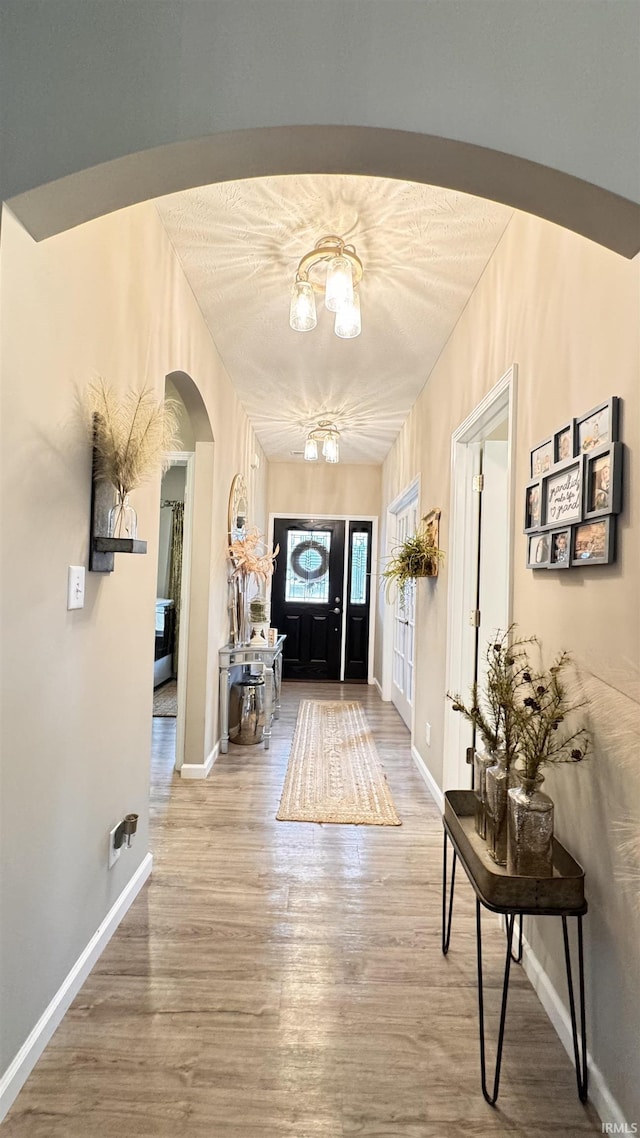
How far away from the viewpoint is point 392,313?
294 centimetres

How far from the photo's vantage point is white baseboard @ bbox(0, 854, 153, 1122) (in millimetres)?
1291

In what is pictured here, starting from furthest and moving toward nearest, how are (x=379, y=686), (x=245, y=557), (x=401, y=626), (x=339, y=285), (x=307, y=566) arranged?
(x=307, y=566) → (x=379, y=686) → (x=401, y=626) → (x=245, y=557) → (x=339, y=285)

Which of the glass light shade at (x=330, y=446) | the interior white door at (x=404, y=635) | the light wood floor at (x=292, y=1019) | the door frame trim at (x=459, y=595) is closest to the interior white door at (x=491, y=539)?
the door frame trim at (x=459, y=595)

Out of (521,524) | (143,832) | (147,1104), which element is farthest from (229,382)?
(147,1104)

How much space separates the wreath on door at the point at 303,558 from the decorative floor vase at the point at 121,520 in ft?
16.6

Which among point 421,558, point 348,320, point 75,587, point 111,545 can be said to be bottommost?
point 75,587

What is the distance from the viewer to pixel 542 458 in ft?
5.73

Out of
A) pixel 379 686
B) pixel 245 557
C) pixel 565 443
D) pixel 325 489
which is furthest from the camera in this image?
pixel 325 489

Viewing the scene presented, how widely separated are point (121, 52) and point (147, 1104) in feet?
7.78

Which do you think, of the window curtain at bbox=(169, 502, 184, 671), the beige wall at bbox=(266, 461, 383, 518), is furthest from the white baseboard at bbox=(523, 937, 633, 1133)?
the window curtain at bbox=(169, 502, 184, 671)

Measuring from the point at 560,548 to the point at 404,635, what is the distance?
3.76m

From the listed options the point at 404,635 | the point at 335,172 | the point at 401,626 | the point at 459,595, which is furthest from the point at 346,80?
the point at 401,626

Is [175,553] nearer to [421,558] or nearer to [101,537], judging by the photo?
[421,558]

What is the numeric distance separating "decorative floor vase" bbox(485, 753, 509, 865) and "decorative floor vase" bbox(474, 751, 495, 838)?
5 cm
